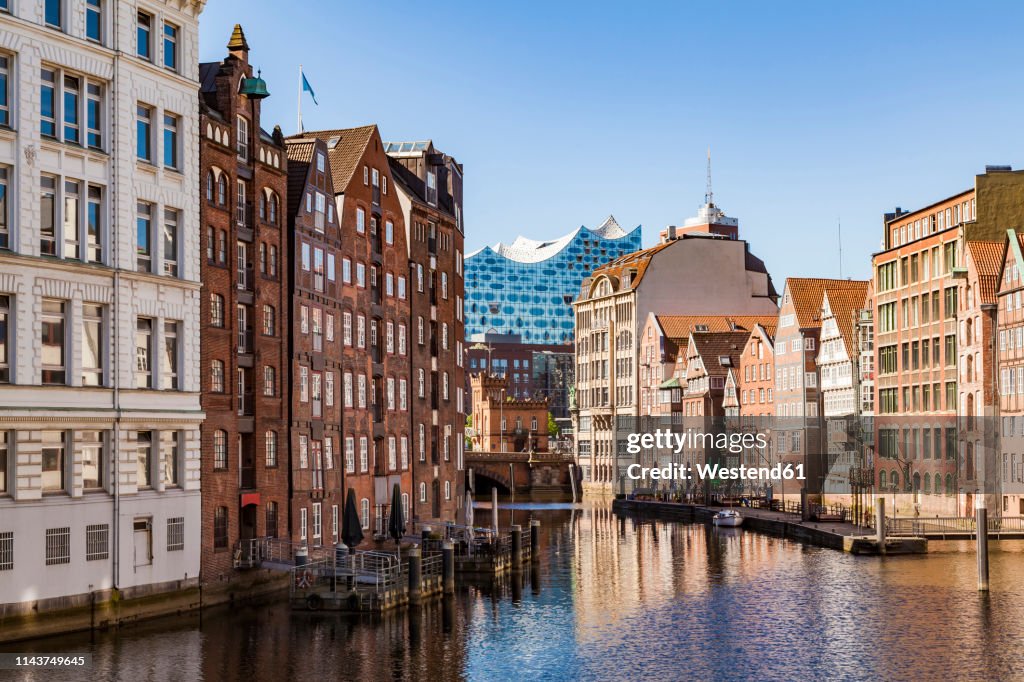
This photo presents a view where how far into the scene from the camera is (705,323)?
17375 centimetres

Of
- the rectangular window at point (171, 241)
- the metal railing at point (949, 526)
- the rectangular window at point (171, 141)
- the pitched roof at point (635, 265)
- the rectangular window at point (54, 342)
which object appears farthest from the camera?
the pitched roof at point (635, 265)

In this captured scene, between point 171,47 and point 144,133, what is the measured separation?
412 centimetres

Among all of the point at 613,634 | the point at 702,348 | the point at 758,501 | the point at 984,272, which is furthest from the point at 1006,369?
the point at 702,348

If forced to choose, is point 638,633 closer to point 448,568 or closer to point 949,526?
point 448,568

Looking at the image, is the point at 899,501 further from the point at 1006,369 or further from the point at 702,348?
the point at 702,348

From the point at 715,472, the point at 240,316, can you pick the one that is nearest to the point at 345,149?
the point at 240,316

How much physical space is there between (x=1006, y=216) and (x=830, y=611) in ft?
166

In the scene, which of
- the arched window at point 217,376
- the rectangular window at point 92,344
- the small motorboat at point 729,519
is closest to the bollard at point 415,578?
the arched window at point 217,376

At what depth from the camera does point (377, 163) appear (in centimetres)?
8556

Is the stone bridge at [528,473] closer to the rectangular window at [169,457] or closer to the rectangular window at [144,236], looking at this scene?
the rectangular window at [169,457]

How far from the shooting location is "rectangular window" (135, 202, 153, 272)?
54531 mm

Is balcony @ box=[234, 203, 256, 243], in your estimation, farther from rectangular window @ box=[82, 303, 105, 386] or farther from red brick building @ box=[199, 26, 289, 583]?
rectangular window @ box=[82, 303, 105, 386]

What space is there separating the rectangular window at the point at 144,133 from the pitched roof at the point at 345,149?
938 inches

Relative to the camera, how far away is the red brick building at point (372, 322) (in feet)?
260
